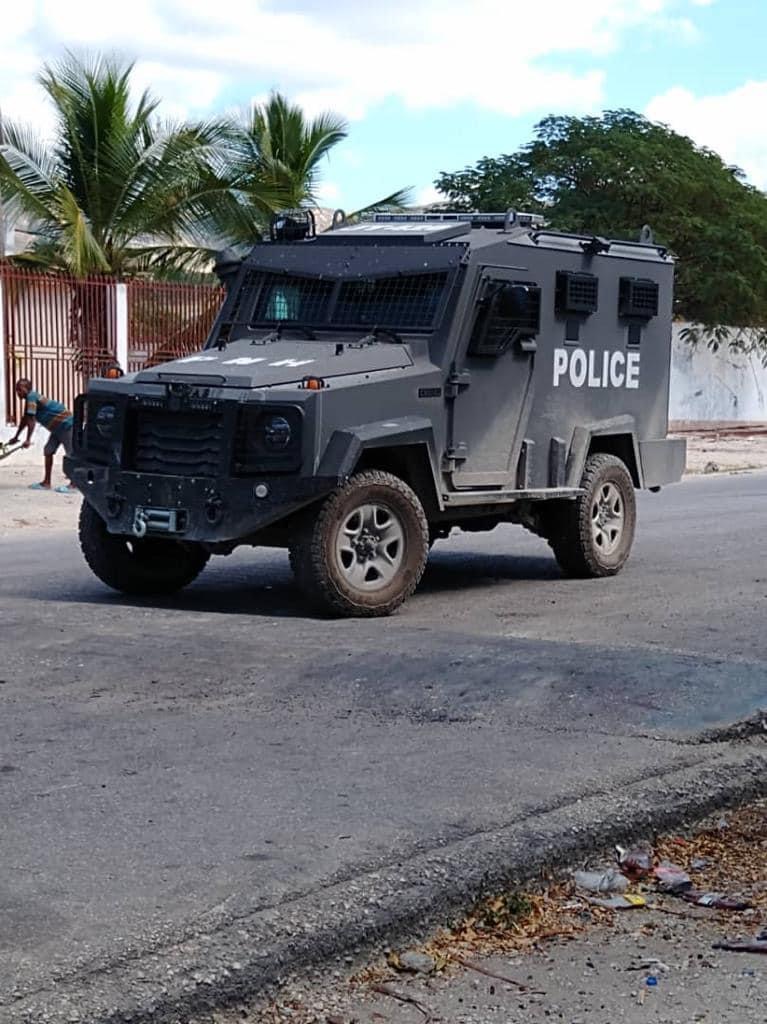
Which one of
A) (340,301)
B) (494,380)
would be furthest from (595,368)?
(340,301)

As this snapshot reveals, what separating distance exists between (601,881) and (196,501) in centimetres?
469

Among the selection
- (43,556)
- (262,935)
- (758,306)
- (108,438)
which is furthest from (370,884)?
(758,306)

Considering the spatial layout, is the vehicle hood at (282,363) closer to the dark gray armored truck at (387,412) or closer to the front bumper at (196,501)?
the dark gray armored truck at (387,412)

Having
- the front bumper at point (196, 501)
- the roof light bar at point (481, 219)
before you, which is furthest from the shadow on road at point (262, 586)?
the roof light bar at point (481, 219)

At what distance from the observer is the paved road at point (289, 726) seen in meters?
4.56

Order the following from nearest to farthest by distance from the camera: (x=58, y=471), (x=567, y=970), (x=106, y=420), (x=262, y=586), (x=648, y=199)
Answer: (x=567, y=970)
(x=106, y=420)
(x=262, y=586)
(x=58, y=471)
(x=648, y=199)

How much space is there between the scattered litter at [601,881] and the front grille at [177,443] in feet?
15.0

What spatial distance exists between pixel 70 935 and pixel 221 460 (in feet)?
17.1

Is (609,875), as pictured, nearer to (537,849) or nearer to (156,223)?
(537,849)

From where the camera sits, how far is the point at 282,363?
947cm

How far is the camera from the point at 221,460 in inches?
360

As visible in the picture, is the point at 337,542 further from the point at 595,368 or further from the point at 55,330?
the point at 55,330

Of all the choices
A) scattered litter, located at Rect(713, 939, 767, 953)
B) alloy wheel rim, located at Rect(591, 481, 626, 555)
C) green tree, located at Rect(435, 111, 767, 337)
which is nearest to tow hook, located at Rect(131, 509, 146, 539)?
alloy wheel rim, located at Rect(591, 481, 626, 555)

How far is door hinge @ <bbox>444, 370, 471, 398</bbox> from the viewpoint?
985cm
